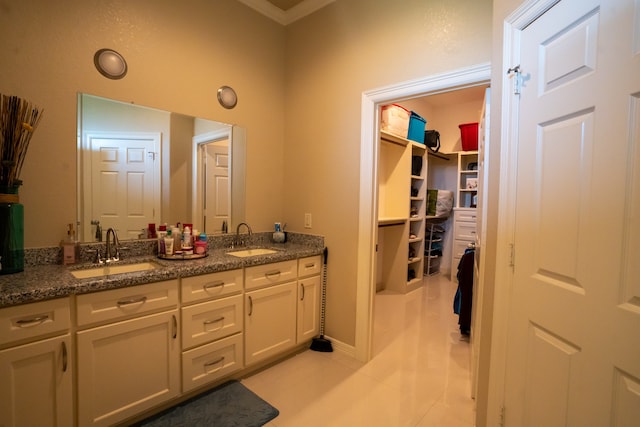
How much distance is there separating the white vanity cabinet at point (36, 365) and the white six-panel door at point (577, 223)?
6.59 feet

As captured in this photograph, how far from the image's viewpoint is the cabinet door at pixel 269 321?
2.13m

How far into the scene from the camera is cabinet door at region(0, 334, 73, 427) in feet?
4.09

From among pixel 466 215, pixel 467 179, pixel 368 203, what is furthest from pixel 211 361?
pixel 467 179

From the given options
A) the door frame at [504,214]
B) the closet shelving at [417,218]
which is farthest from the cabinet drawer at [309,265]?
the closet shelving at [417,218]

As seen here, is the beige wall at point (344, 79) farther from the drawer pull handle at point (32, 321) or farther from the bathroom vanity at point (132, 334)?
the drawer pull handle at point (32, 321)

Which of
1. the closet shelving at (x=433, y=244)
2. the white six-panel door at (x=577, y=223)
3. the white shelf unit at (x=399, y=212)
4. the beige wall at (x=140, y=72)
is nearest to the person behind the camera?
the white six-panel door at (x=577, y=223)

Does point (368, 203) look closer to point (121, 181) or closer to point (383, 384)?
point (383, 384)

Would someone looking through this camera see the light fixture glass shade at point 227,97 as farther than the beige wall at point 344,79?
Yes

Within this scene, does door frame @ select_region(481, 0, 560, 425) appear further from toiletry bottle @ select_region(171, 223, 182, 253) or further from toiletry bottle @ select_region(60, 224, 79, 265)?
toiletry bottle @ select_region(60, 224, 79, 265)

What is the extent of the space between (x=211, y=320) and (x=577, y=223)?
6.31ft

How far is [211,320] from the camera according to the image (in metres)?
1.91

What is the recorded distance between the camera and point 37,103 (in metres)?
1.69

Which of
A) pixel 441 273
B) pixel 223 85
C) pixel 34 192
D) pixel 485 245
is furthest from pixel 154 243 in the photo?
pixel 441 273

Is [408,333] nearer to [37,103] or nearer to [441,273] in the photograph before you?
[441,273]
